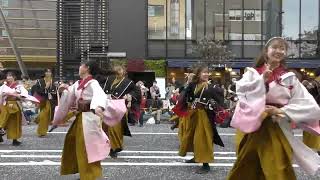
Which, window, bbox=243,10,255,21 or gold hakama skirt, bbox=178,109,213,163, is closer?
gold hakama skirt, bbox=178,109,213,163

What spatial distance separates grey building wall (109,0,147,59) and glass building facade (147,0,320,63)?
1.44 feet

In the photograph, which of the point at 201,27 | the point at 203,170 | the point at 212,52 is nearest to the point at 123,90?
the point at 203,170

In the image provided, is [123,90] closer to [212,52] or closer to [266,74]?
[266,74]

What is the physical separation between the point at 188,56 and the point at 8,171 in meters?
23.5

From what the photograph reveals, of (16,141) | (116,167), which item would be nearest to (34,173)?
(116,167)

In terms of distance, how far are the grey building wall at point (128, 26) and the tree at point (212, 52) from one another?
3775mm

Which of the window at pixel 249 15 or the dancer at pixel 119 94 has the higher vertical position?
the window at pixel 249 15

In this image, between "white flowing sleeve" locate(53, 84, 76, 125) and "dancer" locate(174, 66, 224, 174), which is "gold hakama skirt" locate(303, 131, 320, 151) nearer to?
"dancer" locate(174, 66, 224, 174)

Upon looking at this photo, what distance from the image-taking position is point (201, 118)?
29.1ft

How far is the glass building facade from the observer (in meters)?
31.7

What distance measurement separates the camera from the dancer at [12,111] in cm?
1184

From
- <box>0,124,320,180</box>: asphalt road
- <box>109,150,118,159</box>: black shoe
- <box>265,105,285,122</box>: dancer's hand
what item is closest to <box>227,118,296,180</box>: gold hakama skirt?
<box>265,105,285,122</box>: dancer's hand

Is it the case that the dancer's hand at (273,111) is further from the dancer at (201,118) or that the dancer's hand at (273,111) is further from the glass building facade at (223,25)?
the glass building facade at (223,25)

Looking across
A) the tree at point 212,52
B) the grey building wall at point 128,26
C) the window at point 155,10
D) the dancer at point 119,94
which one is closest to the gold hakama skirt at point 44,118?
the dancer at point 119,94
